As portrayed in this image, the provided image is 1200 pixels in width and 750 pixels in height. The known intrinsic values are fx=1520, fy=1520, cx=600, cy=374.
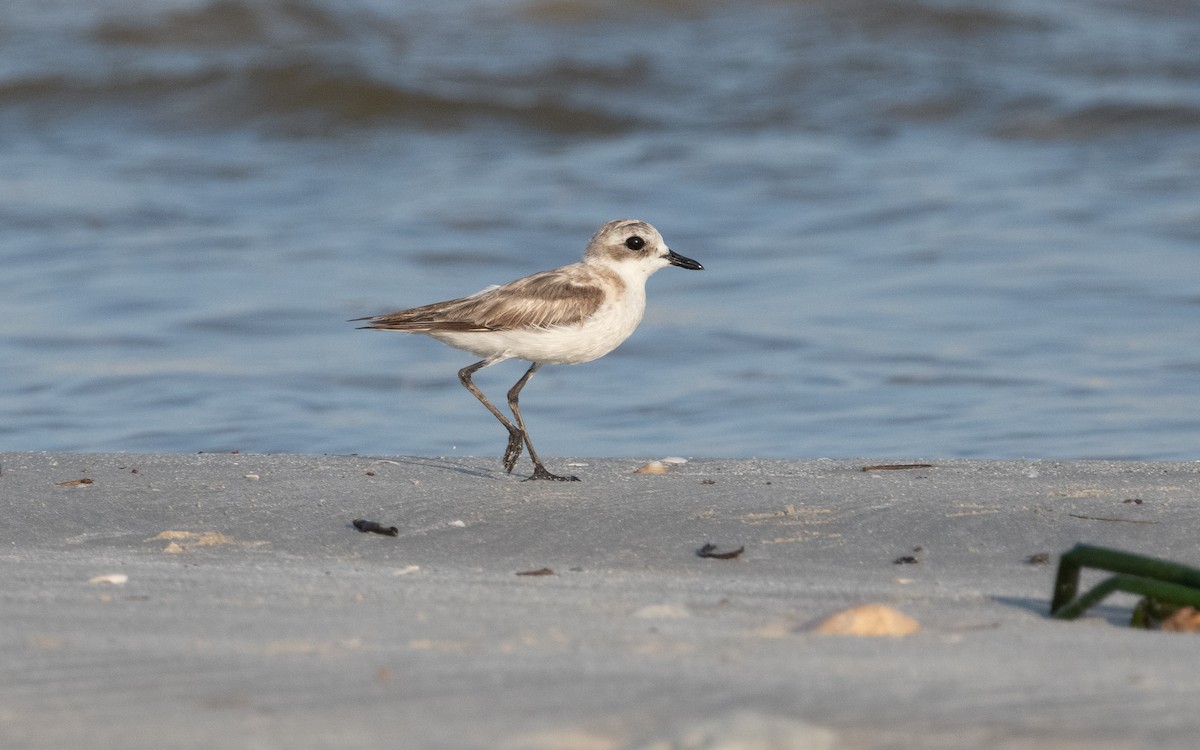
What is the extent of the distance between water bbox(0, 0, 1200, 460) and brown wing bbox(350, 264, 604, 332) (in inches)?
51.8

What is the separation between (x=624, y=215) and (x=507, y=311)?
6.89 m

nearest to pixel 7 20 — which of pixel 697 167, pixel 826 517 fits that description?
pixel 697 167

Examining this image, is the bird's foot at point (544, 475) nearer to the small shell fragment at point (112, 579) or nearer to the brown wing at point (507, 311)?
the brown wing at point (507, 311)

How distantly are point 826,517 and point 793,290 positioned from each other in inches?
215

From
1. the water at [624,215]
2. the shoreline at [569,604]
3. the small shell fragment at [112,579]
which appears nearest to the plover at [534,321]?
the shoreline at [569,604]

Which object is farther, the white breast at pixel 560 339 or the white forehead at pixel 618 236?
the white forehead at pixel 618 236

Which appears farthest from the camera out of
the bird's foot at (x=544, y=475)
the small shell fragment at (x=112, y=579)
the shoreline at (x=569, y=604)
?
the bird's foot at (x=544, y=475)

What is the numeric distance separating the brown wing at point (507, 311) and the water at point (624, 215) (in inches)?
51.8

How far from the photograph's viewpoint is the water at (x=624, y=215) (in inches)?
299

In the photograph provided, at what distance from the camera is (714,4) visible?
68.6 feet

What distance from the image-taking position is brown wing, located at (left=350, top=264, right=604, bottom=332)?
18.4 feet

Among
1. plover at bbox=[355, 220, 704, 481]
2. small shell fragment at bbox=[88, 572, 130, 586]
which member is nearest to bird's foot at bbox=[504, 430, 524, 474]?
plover at bbox=[355, 220, 704, 481]

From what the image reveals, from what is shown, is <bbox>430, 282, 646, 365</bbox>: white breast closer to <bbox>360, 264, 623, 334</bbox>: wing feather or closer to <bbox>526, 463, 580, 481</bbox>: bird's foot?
<bbox>360, 264, 623, 334</bbox>: wing feather

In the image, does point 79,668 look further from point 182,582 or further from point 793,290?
point 793,290
